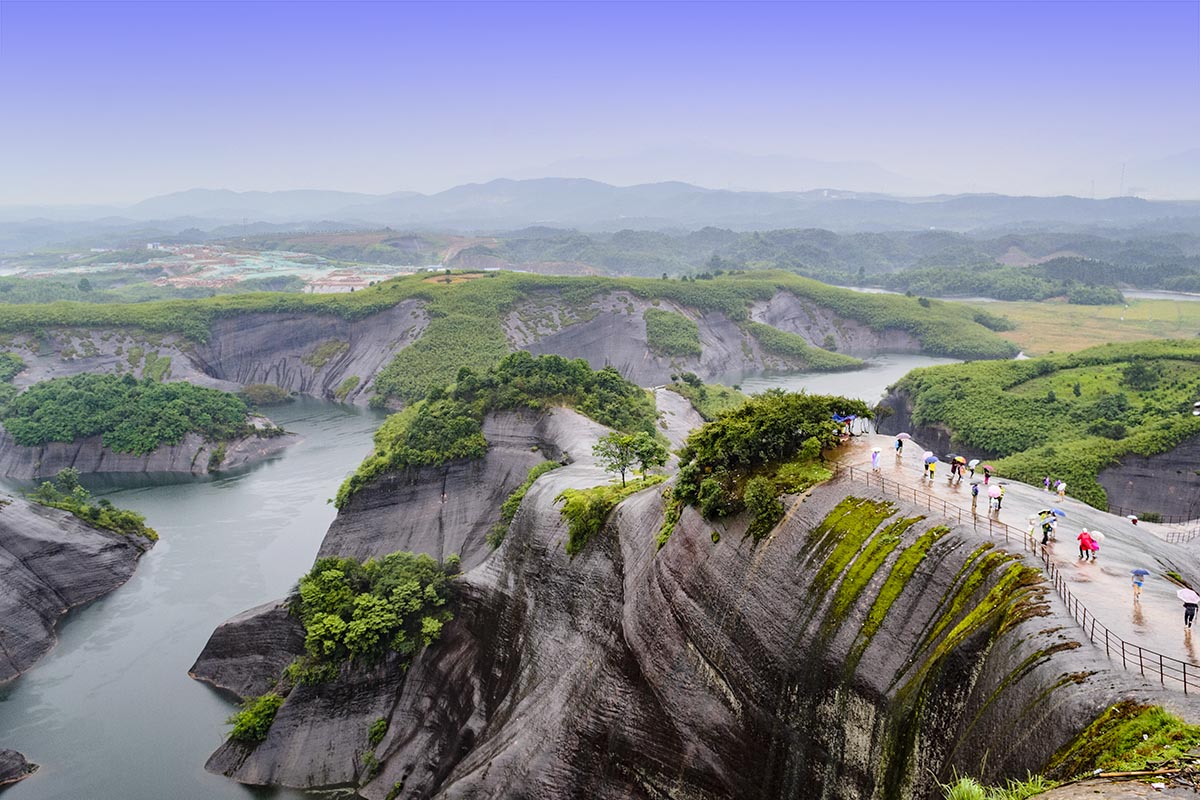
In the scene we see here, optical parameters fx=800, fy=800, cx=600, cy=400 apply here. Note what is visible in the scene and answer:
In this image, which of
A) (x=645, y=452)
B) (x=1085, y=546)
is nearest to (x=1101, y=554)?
(x=1085, y=546)

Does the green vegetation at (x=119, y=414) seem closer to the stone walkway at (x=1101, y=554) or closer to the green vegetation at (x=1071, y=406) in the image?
the green vegetation at (x=1071, y=406)

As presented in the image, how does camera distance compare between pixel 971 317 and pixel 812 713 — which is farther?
pixel 971 317


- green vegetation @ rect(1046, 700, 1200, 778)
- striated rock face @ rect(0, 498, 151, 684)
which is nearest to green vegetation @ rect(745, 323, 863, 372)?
striated rock face @ rect(0, 498, 151, 684)

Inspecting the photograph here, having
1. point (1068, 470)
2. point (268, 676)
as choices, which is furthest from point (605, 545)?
point (1068, 470)

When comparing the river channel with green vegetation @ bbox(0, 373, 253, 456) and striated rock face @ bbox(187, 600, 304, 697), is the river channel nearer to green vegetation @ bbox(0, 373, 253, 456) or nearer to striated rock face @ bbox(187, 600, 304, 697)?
striated rock face @ bbox(187, 600, 304, 697)

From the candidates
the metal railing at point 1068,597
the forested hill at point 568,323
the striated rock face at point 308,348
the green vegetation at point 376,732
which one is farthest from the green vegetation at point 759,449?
the striated rock face at point 308,348

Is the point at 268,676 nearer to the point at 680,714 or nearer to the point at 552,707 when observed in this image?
the point at 552,707

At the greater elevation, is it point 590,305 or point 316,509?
point 590,305
